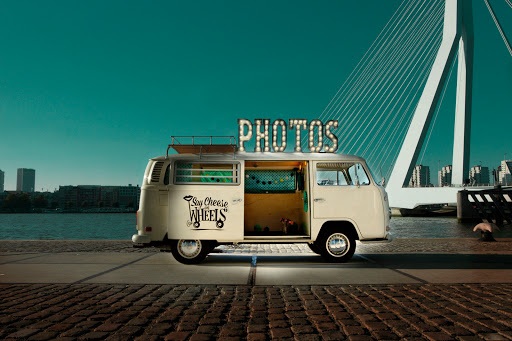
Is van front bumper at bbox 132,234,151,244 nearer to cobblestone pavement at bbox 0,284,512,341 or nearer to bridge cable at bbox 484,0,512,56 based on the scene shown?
cobblestone pavement at bbox 0,284,512,341

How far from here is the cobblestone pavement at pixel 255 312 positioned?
3.30 m

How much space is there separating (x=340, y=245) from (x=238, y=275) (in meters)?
2.43

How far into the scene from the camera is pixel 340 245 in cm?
780

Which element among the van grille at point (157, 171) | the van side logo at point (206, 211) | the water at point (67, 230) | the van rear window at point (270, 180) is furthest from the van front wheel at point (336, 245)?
the water at point (67, 230)

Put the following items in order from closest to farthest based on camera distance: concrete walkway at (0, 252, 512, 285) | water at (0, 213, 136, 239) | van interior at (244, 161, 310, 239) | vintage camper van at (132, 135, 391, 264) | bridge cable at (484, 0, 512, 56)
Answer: concrete walkway at (0, 252, 512, 285) → vintage camper van at (132, 135, 391, 264) → van interior at (244, 161, 310, 239) → water at (0, 213, 136, 239) → bridge cable at (484, 0, 512, 56)

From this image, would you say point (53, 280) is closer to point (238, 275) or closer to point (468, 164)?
point (238, 275)

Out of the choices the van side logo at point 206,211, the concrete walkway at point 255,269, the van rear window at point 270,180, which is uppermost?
the van rear window at point 270,180

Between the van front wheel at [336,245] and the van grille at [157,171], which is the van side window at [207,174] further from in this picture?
the van front wheel at [336,245]

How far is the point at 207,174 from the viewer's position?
7.73 meters

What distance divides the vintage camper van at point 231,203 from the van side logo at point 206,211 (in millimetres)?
19

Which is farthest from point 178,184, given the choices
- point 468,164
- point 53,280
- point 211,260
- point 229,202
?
point 468,164

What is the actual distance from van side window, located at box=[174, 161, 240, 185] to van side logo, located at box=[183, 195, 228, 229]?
394 millimetres

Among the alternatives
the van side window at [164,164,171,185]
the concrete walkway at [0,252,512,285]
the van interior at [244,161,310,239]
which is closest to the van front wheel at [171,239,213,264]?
the concrete walkway at [0,252,512,285]

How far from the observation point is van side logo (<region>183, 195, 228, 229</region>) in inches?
295
